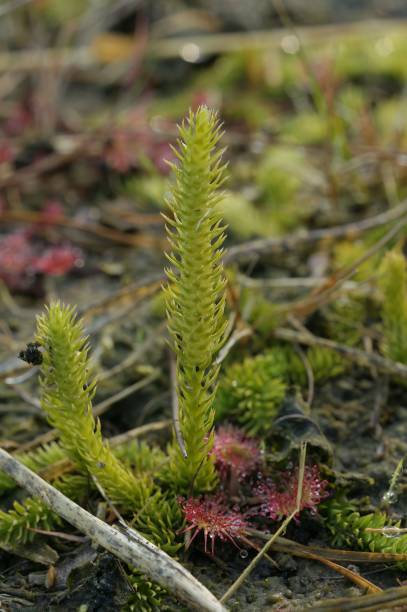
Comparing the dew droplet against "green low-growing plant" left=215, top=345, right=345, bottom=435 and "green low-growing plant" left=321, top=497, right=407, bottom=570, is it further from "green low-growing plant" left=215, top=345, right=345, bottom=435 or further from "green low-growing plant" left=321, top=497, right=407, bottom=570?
"green low-growing plant" left=215, top=345, right=345, bottom=435

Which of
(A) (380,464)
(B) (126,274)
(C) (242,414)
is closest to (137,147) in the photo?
(B) (126,274)

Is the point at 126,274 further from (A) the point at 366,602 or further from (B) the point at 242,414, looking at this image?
(A) the point at 366,602

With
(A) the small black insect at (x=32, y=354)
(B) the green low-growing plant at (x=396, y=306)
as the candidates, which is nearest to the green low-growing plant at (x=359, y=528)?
(B) the green low-growing plant at (x=396, y=306)

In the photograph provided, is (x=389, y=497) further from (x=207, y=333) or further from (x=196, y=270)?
(x=196, y=270)

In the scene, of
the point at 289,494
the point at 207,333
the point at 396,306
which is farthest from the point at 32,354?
the point at 396,306

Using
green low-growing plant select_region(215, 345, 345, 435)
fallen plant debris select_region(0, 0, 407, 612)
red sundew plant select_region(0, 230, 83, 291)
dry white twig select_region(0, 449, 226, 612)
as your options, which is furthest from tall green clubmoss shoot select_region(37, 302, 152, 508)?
red sundew plant select_region(0, 230, 83, 291)

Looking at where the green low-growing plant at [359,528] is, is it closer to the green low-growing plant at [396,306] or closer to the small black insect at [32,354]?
the green low-growing plant at [396,306]
